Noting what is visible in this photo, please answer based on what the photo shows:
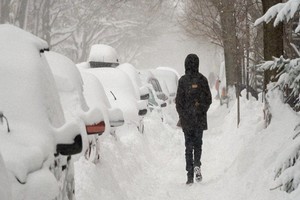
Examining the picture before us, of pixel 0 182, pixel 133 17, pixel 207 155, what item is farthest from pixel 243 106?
pixel 133 17

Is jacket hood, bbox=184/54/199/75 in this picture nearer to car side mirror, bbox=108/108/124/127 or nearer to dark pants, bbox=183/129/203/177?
dark pants, bbox=183/129/203/177

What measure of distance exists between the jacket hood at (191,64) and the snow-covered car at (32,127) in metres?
4.09

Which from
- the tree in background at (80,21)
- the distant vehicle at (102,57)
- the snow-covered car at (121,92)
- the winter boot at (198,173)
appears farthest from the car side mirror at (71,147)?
the tree in background at (80,21)

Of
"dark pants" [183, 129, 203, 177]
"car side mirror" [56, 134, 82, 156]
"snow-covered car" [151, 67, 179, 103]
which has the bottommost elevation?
"snow-covered car" [151, 67, 179, 103]

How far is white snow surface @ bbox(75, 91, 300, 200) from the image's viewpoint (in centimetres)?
638

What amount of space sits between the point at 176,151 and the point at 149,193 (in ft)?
15.9

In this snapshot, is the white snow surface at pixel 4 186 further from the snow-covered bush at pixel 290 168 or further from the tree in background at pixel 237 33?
the tree in background at pixel 237 33

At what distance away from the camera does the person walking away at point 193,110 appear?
8891mm

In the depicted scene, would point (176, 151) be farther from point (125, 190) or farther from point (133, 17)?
point (133, 17)

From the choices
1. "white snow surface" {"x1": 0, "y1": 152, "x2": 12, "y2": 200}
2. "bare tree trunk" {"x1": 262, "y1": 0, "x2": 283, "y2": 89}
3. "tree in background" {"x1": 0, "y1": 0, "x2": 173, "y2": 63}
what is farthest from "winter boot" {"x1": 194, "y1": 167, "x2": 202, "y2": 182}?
"tree in background" {"x1": 0, "y1": 0, "x2": 173, "y2": 63}

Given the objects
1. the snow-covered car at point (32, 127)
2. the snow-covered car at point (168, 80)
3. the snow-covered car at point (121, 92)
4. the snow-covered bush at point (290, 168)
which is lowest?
the snow-covered car at point (168, 80)

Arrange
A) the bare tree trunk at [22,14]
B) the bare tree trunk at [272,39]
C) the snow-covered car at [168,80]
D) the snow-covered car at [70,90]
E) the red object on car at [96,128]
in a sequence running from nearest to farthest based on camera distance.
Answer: the red object on car at [96,128] → the snow-covered car at [70,90] → the bare tree trunk at [272,39] → the snow-covered car at [168,80] → the bare tree trunk at [22,14]

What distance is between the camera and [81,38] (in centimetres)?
3656

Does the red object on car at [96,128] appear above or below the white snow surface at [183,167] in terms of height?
above
